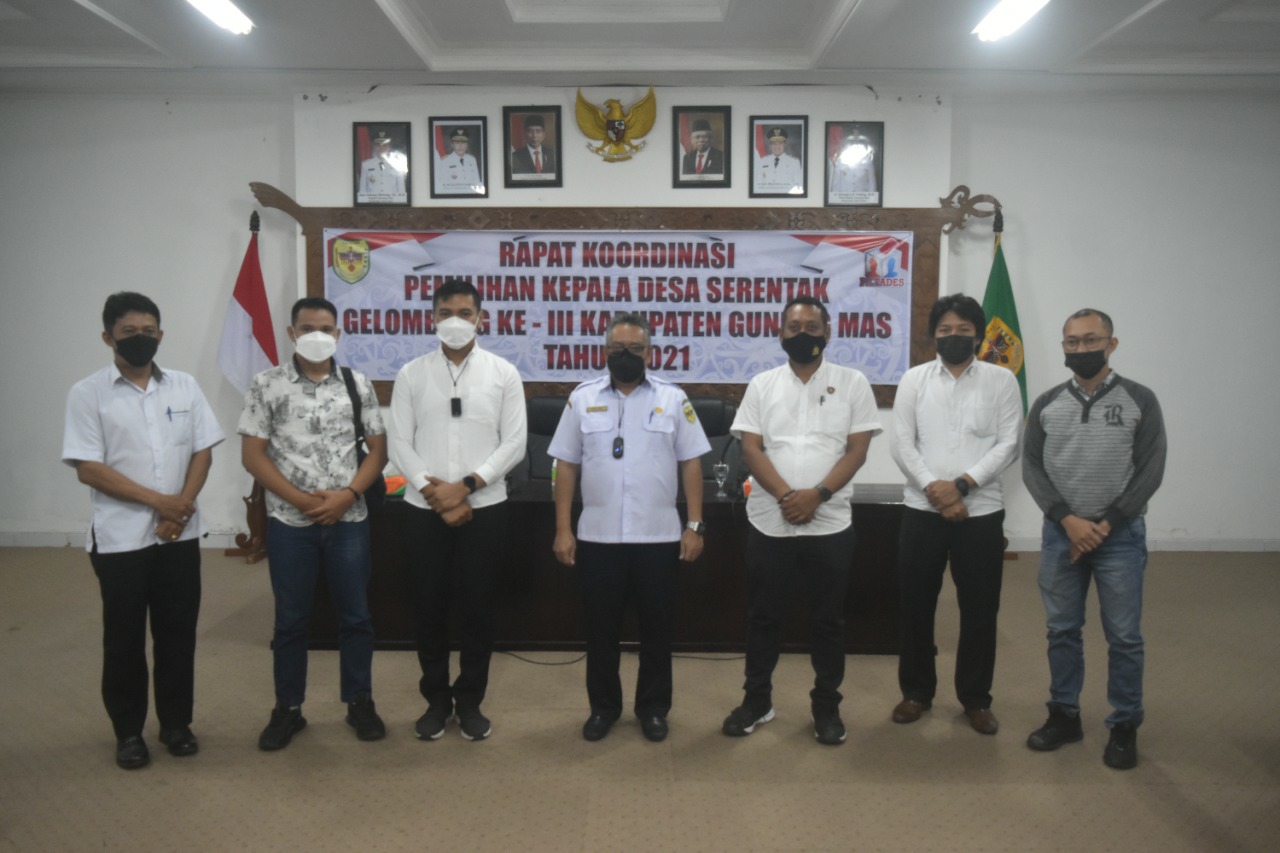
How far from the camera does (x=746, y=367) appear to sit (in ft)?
17.9

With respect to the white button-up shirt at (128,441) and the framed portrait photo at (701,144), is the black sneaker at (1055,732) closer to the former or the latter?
the white button-up shirt at (128,441)

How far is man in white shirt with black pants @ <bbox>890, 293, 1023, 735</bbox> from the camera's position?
2.82 metres

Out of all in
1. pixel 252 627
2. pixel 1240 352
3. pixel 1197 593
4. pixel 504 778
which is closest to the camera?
pixel 504 778

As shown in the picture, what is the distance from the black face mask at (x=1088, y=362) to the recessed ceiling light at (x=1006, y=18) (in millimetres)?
2265

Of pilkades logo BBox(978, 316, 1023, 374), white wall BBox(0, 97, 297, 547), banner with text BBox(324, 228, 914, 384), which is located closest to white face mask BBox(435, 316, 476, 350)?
banner with text BBox(324, 228, 914, 384)

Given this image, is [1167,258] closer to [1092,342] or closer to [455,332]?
[1092,342]

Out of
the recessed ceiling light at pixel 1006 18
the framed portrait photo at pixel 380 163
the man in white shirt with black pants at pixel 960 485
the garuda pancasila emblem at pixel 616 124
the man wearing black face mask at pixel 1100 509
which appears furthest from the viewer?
the framed portrait photo at pixel 380 163

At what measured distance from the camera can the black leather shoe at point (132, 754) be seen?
259 cm

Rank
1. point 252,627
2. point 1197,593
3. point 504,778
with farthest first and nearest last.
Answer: point 1197,593
point 252,627
point 504,778

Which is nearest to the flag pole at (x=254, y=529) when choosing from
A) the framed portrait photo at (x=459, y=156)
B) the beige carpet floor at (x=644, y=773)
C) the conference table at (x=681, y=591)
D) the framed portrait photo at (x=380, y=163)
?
the framed portrait photo at (x=380, y=163)

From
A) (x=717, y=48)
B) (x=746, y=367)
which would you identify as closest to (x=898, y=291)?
(x=746, y=367)

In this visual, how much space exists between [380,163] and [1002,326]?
13.5ft

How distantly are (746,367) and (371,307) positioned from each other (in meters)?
2.44

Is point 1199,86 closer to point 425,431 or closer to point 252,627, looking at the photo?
point 425,431
